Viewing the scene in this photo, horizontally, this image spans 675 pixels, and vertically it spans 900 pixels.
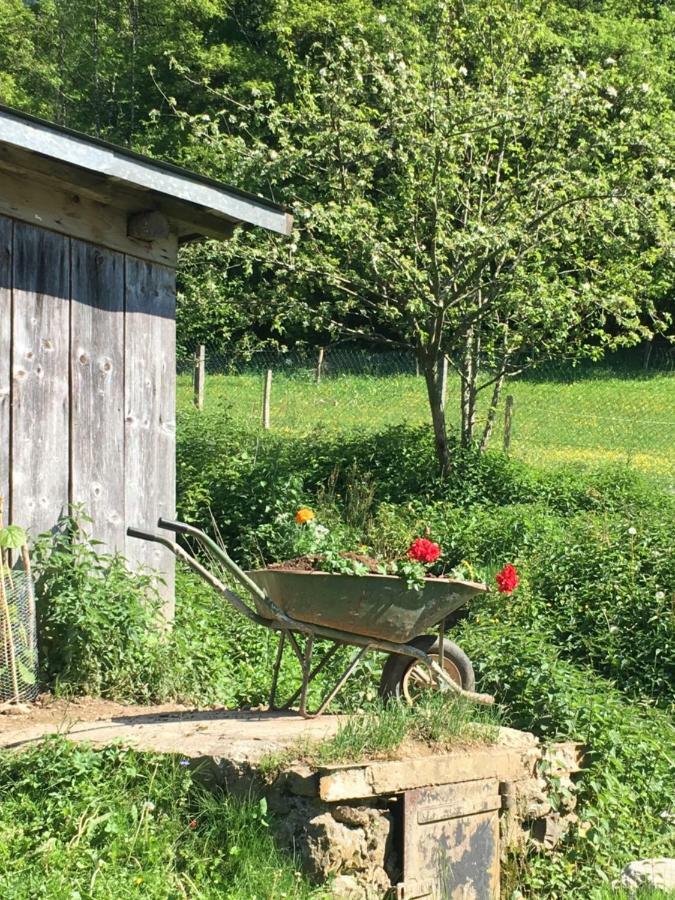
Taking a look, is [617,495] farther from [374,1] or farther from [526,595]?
[374,1]

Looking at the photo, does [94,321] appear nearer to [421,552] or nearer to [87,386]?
[87,386]

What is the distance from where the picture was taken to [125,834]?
13.8ft

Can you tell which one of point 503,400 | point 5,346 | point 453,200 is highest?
point 453,200

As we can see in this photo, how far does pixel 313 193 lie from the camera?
45.0ft

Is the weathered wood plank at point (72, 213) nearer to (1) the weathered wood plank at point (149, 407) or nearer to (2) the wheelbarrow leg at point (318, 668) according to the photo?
(1) the weathered wood plank at point (149, 407)

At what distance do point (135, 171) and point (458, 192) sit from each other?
6.21 meters

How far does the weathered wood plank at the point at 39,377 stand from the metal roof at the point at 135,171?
1.62 ft

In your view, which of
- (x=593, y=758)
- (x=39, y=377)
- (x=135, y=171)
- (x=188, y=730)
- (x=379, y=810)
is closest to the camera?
(x=379, y=810)

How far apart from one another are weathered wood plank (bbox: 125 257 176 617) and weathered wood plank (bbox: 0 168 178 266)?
0.11 meters

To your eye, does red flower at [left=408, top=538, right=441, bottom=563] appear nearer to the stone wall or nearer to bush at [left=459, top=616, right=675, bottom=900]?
the stone wall

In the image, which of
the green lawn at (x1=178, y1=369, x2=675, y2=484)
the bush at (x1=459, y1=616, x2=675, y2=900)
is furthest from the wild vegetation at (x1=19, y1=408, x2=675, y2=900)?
the green lawn at (x1=178, y1=369, x2=675, y2=484)

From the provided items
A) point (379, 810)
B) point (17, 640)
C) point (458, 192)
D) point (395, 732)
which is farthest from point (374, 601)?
point (458, 192)

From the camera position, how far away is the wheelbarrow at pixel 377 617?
16.8 ft

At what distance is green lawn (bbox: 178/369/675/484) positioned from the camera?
16.4m
